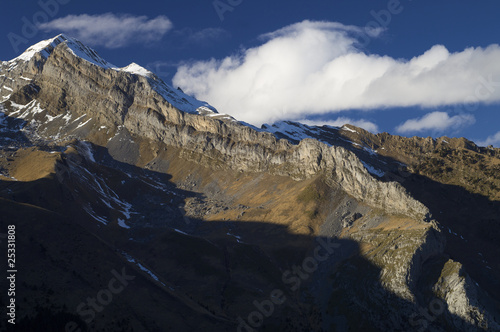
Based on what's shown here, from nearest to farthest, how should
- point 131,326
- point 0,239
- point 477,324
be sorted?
1. point 131,326
2. point 0,239
3. point 477,324

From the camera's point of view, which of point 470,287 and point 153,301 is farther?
point 470,287

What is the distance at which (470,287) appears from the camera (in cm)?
16275

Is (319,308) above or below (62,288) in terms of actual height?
above

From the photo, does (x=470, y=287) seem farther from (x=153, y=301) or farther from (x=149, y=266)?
(x=149, y=266)

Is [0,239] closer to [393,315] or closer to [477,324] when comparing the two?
[393,315]

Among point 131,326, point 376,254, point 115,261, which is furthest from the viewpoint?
Result: point 376,254

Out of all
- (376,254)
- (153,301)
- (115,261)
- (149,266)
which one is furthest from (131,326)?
(376,254)

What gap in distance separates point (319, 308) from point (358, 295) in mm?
15614

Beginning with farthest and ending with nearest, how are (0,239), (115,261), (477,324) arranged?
(115,261)
(477,324)
(0,239)

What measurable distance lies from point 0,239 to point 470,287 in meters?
160

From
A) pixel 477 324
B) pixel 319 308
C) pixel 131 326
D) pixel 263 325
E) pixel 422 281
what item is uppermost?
pixel 422 281

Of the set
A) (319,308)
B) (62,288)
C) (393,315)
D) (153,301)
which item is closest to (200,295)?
(153,301)

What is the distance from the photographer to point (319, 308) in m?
174

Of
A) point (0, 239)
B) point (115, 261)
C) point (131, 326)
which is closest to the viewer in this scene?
point (131, 326)
